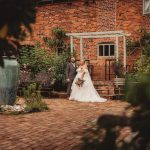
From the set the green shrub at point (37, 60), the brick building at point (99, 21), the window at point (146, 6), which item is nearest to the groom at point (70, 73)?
the green shrub at point (37, 60)

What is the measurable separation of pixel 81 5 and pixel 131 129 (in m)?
21.9

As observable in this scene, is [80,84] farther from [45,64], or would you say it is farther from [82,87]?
[45,64]

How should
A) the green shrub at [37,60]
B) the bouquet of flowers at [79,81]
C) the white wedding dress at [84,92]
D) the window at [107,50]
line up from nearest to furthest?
the white wedding dress at [84,92], the bouquet of flowers at [79,81], the green shrub at [37,60], the window at [107,50]

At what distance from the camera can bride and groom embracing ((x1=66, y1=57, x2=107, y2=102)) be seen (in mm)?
17625

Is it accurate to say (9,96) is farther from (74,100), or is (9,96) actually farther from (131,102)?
(131,102)

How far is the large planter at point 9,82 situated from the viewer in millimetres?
13078

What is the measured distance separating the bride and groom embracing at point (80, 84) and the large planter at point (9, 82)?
4.67m

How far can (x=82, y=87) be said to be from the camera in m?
18.0

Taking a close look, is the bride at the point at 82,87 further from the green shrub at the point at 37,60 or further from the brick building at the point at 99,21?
the brick building at the point at 99,21

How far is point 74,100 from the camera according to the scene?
57.4ft

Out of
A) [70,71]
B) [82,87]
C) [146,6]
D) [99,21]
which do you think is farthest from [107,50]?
[82,87]

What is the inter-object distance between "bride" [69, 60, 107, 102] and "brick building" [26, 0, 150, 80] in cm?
398

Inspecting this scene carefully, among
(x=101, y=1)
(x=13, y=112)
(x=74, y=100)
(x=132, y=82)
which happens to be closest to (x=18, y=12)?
(x=132, y=82)

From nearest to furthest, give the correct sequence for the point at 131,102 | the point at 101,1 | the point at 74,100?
the point at 131,102, the point at 74,100, the point at 101,1
